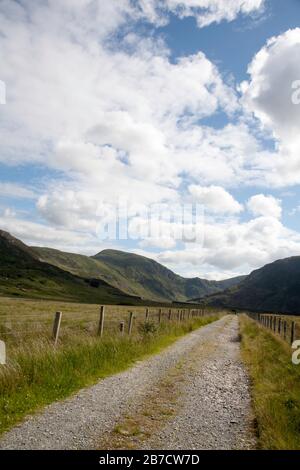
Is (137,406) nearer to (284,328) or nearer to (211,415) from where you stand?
(211,415)

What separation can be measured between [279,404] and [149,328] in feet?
48.5

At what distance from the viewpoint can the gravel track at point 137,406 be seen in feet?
22.4

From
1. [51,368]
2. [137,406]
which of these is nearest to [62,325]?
[51,368]

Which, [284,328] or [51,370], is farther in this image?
[284,328]

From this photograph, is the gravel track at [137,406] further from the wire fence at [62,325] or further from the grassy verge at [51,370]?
the wire fence at [62,325]

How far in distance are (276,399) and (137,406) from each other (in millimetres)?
3572

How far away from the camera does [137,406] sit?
30.1ft

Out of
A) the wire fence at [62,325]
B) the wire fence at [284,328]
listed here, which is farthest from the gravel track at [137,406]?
the wire fence at [284,328]

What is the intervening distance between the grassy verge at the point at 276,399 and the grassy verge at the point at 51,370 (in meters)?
4.75

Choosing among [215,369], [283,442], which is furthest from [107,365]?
[283,442]

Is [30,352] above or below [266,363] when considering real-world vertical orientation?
above

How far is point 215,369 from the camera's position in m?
15.2

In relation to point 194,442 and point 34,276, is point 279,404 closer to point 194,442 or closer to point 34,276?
point 194,442

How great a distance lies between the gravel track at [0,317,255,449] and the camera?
6836 mm
